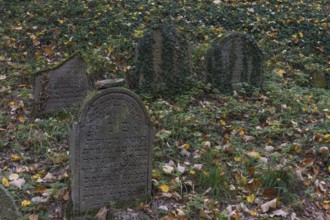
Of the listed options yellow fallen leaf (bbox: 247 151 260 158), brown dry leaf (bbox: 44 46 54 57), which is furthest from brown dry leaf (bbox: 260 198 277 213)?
brown dry leaf (bbox: 44 46 54 57)

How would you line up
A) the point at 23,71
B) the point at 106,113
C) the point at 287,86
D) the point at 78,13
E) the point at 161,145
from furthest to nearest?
the point at 78,13
the point at 287,86
the point at 23,71
the point at 161,145
the point at 106,113

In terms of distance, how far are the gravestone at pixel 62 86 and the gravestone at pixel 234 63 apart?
8.10ft

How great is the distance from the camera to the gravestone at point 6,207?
3.35m

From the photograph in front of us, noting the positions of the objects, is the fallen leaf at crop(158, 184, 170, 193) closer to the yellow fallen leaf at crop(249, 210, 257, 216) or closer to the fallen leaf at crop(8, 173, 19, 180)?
the yellow fallen leaf at crop(249, 210, 257, 216)

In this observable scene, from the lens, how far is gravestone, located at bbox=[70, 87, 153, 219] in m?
3.83

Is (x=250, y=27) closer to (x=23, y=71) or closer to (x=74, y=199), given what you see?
(x=23, y=71)

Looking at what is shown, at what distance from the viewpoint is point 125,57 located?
322 inches

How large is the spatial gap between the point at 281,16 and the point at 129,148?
860 centimetres

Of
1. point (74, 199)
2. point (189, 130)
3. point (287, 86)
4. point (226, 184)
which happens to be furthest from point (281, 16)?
point (74, 199)

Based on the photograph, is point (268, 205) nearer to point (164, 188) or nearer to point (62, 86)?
point (164, 188)

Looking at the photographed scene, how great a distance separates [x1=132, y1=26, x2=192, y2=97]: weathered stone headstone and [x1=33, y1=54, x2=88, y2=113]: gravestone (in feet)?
3.59

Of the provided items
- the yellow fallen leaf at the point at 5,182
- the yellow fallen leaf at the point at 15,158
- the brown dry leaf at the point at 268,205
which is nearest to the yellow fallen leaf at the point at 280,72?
the brown dry leaf at the point at 268,205

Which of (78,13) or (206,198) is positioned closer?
(206,198)

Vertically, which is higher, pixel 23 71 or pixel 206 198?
pixel 23 71
